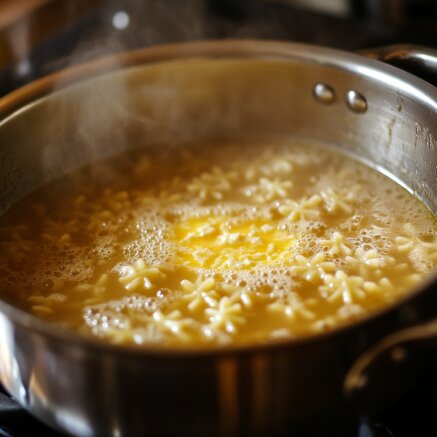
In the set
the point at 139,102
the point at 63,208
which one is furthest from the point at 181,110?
the point at 63,208

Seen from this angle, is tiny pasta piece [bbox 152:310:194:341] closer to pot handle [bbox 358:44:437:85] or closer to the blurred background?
pot handle [bbox 358:44:437:85]

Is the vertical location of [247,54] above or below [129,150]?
above

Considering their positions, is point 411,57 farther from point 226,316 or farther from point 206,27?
point 206,27

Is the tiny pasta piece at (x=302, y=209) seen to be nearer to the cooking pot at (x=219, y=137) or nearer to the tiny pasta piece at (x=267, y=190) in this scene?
the tiny pasta piece at (x=267, y=190)

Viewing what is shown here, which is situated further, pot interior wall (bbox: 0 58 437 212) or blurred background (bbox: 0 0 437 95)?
blurred background (bbox: 0 0 437 95)

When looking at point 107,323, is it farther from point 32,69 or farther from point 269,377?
point 32,69

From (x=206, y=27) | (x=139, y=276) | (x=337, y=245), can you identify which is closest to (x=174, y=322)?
(x=139, y=276)

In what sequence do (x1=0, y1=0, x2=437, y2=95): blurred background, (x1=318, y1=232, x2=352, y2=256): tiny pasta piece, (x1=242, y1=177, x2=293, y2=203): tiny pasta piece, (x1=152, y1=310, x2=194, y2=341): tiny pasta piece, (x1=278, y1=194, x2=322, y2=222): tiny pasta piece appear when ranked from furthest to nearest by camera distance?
(x1=0, y1=0, x2=437, y2=95): blurred background
(x1=242, y1=177, x2=293, y2=203): tiny pasta piece
(x1=278, y1=194, x2=322, y2=222): tiny pasta piece
(x1=318, y1=232, x2=352, y2=256): tiny pasta piece
(x1=152, y1=310, x2=194, y2=341): tiny pasta piece

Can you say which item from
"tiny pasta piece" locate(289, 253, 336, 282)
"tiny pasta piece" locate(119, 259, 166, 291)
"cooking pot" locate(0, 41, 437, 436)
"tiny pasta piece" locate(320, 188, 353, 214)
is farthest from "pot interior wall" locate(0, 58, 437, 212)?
"tiny pasta piece" locate(119, 259, 166, 291)
